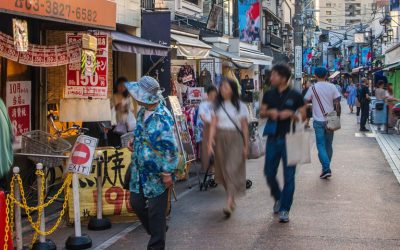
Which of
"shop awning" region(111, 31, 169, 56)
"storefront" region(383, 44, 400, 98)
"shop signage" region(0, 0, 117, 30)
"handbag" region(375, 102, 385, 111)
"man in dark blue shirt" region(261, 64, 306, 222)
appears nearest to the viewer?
"shop signage" region(0, 0, 117, 30)

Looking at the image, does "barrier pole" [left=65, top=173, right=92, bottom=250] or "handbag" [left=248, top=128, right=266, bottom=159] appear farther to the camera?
"handbag" [left=248, top=128, right=266, bottom=159]

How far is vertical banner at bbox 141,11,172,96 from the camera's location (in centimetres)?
1437

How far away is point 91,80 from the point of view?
10.9 meters

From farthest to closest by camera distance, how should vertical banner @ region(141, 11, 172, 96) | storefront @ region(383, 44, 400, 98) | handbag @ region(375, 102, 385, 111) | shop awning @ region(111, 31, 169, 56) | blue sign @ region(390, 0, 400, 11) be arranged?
storefront @ region(383, 44, 400, 98) < blue sign @ region(390, 0, 400, 11) < handbag @ region(375, 102, 385, 111) < vertical banner @ region(141, 11, 172, 96) < shop awning @ region(111, 31, 169, 56)

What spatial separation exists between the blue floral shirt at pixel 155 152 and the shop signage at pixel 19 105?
15.9 ft

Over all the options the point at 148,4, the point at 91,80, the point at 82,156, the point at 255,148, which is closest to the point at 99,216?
the point at 82,156

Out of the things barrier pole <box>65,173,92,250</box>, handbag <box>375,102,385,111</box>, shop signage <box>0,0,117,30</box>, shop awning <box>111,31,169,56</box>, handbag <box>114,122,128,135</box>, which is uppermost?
shop signage <box>0,0,117,30</box>

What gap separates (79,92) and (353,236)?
5.87 metres

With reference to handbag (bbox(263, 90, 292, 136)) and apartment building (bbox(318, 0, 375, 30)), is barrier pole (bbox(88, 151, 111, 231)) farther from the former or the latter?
apartment building (bbox(318, 0, 375, 30))

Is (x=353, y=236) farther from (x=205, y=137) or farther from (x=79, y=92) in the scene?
(x=79, y=92)

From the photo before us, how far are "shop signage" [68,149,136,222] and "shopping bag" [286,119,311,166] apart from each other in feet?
7.44

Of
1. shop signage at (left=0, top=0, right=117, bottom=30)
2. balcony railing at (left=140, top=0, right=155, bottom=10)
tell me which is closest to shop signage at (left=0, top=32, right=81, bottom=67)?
shop signage at (left=0, top=0, right=117, bottom=30)

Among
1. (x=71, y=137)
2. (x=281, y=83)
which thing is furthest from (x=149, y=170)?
(x=71, y=137)

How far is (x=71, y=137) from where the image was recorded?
34.0 feet
